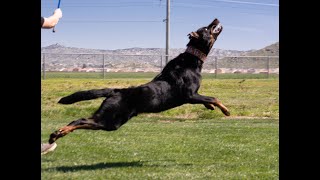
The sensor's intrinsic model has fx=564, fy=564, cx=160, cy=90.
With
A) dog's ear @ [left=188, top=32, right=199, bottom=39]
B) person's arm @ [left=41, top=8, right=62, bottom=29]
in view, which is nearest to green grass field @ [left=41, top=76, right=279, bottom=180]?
dog's ear @ [left=188, top=32, right=199, bottom=39]

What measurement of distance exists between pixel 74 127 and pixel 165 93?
3.07 feet

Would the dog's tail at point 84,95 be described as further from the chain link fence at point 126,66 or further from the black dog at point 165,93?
the chain link fence at point 126,66

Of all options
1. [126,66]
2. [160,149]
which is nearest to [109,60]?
[126,66]

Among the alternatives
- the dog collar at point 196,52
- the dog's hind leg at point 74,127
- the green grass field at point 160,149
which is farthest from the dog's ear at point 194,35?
the green grass field at point 160,149

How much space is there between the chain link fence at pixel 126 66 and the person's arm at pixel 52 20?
29.6ft

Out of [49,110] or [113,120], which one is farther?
[49,110]

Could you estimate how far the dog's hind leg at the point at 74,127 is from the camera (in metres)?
4.62

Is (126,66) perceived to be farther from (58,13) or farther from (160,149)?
(58,13)

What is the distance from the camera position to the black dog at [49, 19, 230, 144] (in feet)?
16.2

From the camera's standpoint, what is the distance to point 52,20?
4.44m
